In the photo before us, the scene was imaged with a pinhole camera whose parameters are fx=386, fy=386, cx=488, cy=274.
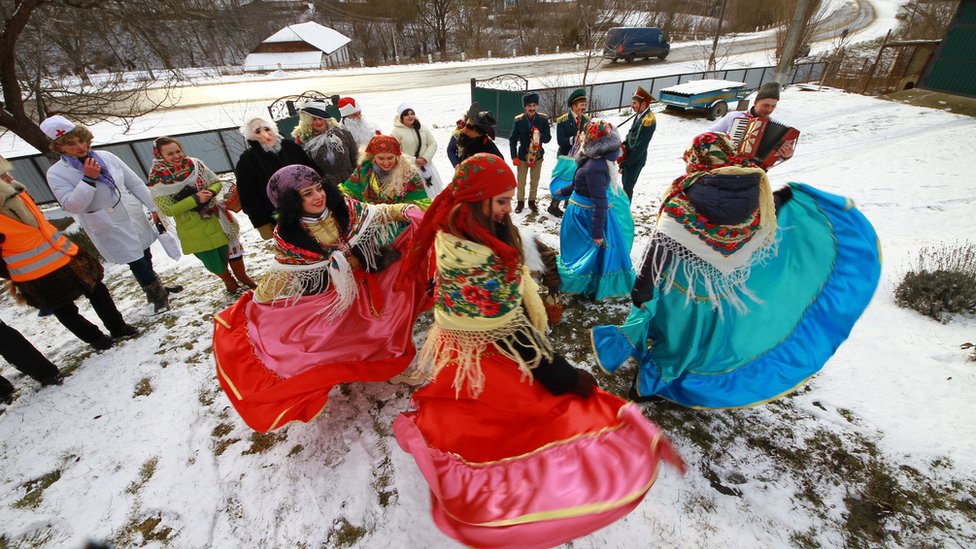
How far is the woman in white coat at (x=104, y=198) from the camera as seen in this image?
335cm

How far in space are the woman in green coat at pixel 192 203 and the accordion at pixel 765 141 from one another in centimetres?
486

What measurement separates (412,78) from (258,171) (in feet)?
63.5

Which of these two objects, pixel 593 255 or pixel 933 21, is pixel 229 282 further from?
pixel 933 21

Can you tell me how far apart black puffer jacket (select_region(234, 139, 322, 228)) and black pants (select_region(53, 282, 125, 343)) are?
157cm

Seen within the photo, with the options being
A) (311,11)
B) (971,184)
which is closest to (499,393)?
(971,184)

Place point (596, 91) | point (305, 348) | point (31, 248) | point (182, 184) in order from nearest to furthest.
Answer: point (305, 348), point (31, 248), point (182, 184), point (596, 91)

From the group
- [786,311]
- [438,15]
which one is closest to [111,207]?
[786,311]

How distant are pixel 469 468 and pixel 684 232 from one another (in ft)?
6.12

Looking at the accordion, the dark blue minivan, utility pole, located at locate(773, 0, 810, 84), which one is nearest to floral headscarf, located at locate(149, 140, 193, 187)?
the accordion

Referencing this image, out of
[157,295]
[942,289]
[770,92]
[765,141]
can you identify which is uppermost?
[770,92]

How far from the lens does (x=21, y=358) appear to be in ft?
10.8

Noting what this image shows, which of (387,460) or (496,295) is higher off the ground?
(496,295)

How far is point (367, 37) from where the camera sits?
110 feet

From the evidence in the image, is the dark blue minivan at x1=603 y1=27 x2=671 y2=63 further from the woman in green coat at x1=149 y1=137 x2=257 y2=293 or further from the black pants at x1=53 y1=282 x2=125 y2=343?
the black pants at x1=53 y1=282 x2=125 y2=343
